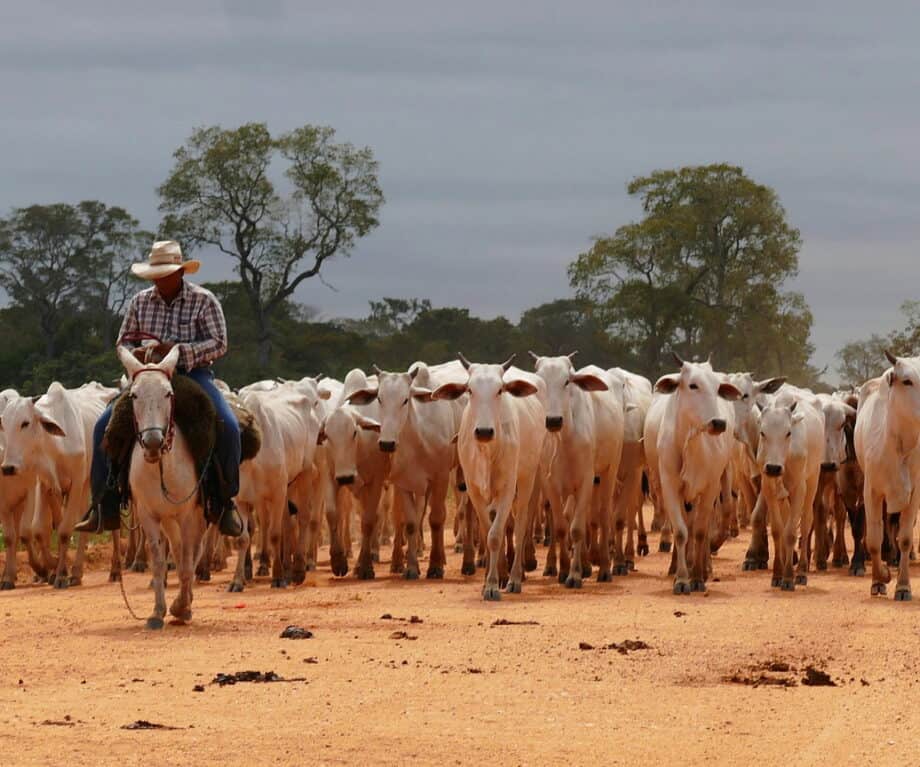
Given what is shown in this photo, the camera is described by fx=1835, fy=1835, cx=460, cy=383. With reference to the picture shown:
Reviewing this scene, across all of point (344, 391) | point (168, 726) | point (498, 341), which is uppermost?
point (498, 341)

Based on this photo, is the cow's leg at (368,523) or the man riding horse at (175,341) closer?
the man riding horse at (175,341)

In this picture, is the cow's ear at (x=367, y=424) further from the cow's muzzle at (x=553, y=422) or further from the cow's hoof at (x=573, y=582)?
the cow's hoof at (x=573, y=582)

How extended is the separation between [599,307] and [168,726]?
5695 centimetres

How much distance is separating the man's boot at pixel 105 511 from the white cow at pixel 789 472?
6.80 m

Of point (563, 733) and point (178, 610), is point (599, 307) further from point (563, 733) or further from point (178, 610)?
point (563, 733)

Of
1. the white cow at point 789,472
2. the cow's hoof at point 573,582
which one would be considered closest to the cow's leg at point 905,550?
the white cow at point 789,472

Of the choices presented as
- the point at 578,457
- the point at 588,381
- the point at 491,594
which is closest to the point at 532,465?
the point at 578,457

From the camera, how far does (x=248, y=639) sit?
13.1 meters

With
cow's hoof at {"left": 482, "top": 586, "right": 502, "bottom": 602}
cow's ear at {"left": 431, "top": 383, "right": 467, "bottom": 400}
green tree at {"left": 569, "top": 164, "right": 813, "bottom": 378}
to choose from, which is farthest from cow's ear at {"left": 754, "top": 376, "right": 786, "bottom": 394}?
green tree at {"left": 569, "top": 164, "right": 813, "bottom": 378}

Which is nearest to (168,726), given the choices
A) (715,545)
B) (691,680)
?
(691,680)

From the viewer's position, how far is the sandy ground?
8.80 metres

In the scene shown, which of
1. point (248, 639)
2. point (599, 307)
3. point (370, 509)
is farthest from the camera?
point (599, 307)

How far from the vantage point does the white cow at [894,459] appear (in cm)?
1686

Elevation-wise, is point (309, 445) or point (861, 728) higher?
point (309, 445)
